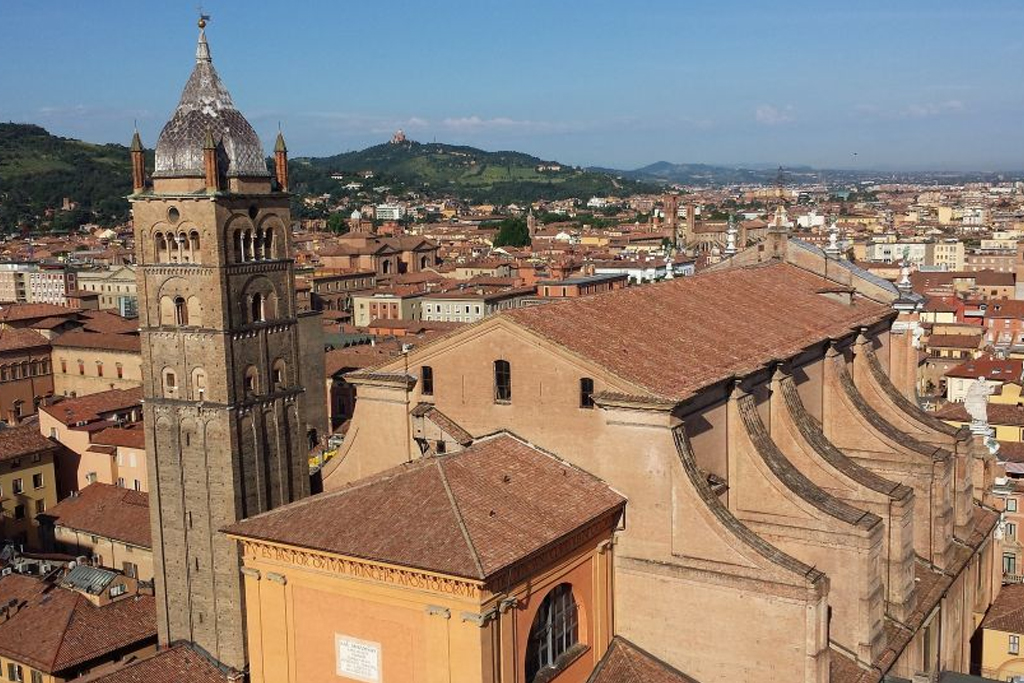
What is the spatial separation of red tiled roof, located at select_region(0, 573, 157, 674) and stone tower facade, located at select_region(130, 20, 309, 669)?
5.94 ft

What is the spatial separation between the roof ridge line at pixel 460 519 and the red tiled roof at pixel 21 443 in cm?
3511

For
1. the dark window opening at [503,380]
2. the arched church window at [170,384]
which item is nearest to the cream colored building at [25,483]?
the arched church window at [170,384]

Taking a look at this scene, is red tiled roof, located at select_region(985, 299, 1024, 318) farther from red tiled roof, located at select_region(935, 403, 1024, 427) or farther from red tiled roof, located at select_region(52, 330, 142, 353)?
red tiled roof, located at select_region(52, 330, 142, 353)

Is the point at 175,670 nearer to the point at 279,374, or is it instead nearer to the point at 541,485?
the point at 279,374

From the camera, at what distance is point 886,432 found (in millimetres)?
31266

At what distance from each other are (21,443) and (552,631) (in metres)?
37.7

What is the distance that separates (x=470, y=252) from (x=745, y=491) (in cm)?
14435

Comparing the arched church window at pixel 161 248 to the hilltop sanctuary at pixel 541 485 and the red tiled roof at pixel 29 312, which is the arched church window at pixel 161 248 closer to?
the hilltop sanctuary at pixel 541 485

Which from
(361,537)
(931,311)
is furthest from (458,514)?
(931,311)

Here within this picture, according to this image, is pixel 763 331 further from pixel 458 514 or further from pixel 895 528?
pixel 458 514

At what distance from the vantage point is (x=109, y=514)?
43.1 m

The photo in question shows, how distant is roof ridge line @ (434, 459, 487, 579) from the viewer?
1902 centimetres

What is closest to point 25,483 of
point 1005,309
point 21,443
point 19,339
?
point 21,443

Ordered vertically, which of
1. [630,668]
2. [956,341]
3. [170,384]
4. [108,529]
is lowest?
[108,529]
